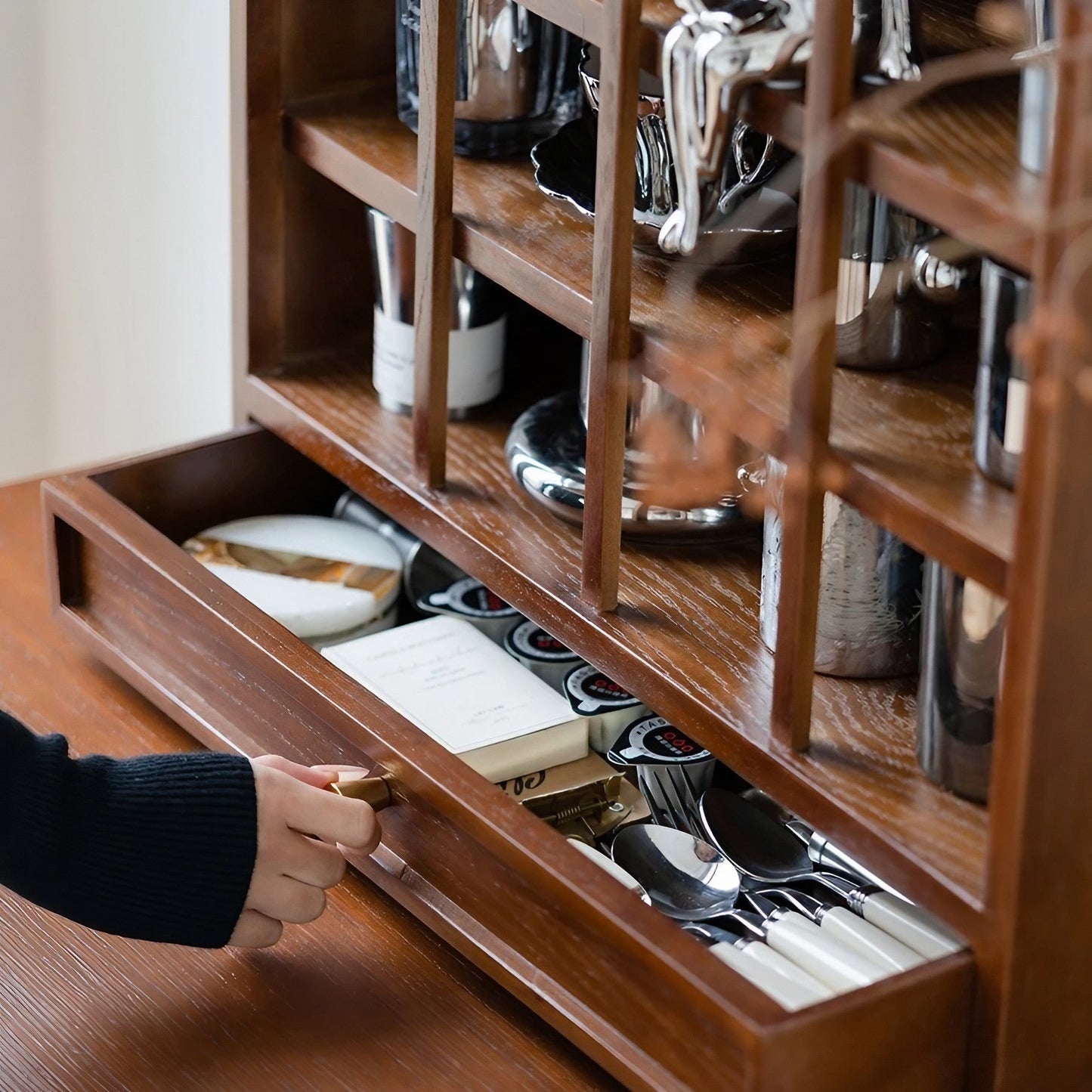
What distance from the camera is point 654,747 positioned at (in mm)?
1010

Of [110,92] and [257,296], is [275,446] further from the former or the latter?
[110,92]

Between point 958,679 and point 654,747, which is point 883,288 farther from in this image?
point 654,747

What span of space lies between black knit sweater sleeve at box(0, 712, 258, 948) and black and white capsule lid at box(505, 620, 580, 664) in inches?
9.9

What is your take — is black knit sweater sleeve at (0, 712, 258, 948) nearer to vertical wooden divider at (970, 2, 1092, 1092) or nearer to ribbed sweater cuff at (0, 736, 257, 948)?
ribbed sweater cuff at (0, 736, 257, 948)

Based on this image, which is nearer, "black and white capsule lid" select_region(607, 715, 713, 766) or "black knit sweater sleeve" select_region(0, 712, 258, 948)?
"black knit sweater sleeve" select_region(0, 712, 258, 948)

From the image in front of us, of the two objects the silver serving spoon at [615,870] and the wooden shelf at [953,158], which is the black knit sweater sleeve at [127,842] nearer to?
the silver serving spoon at [615,870]

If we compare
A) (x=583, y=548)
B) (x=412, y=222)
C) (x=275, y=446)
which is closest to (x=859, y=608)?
(x=583, y=548)

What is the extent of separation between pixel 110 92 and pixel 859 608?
1.08 m

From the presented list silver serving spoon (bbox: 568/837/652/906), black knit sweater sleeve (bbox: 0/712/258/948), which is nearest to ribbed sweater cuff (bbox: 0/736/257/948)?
black knit sweater sleeve (bbox: 0/712/258/948)

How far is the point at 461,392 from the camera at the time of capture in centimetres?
118

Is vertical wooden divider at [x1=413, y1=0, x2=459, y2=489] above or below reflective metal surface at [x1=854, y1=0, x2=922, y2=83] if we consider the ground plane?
below

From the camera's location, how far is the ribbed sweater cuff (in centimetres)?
87

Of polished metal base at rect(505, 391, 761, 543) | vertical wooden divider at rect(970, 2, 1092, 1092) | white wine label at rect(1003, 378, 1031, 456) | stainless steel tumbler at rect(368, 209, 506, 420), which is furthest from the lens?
stainless steel tumbler at rect(368, 209, 506, 420)

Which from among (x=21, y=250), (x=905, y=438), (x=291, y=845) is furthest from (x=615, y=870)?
(x=21, y=250)
